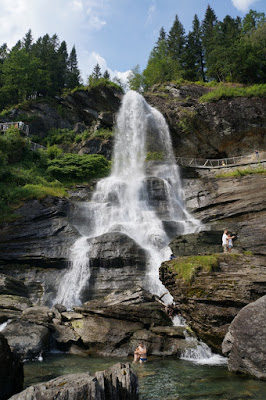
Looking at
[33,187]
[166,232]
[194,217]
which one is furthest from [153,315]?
[33,187]

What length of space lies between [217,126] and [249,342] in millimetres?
31063

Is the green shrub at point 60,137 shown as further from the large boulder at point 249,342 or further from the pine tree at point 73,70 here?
the large boulder at point 249,342

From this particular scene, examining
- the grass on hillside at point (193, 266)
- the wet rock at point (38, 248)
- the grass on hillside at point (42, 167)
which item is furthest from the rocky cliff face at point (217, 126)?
the grass on hillside at point (193, 266)

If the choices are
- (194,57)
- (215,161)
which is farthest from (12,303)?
(194,57)

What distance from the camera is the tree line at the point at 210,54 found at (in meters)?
42.2

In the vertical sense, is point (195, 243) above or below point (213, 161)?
below

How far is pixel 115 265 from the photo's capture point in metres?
17.0

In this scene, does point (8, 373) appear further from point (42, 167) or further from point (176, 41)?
point (176, 41)

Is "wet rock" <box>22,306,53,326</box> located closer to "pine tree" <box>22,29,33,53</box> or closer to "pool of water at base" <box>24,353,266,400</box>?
"pool of water at base" <box>24,353,266,400</box>

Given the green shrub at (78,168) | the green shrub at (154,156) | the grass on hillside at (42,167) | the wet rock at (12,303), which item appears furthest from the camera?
the green shrub at (154,156)

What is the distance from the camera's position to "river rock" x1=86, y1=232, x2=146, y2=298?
16219 millimetres

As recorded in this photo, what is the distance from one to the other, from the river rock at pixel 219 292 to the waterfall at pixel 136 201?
4.91 metres

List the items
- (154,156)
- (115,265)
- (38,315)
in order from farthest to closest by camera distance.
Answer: (154,156), (115,265), (38,315)

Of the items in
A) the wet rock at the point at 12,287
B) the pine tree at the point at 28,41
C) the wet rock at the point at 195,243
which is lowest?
the wet rock at the point at 12,287
